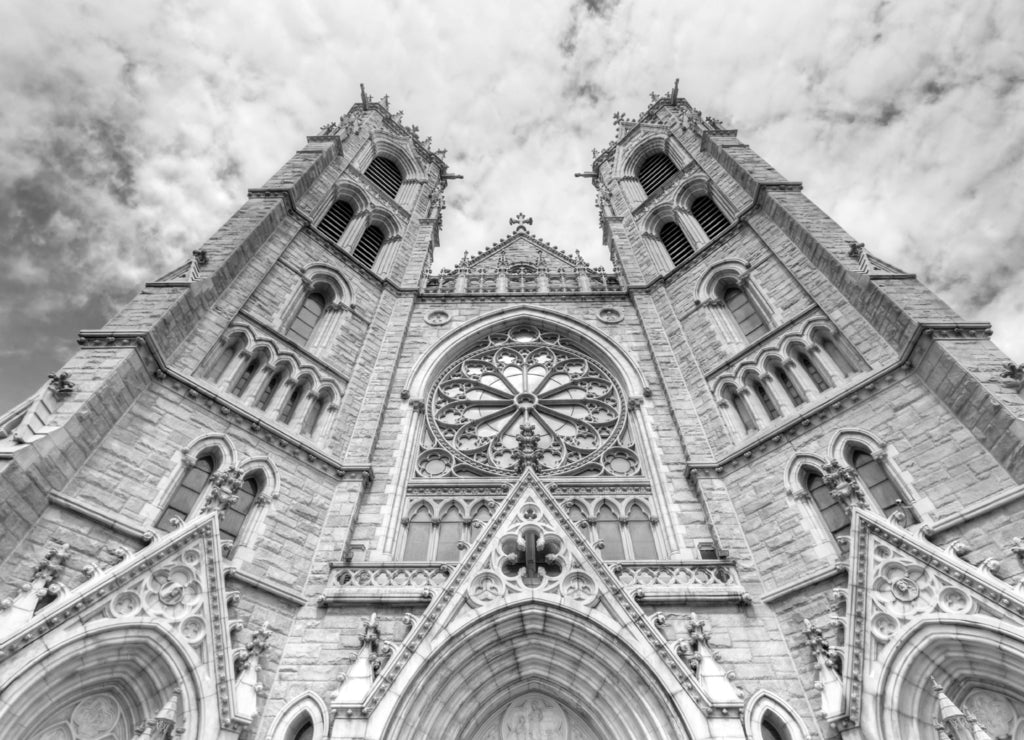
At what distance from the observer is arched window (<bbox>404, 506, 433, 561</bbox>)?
9.66 metres

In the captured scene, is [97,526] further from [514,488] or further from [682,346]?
[682,346]

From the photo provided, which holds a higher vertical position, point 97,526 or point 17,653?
point 97,526

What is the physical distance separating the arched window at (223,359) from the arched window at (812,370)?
35.6 ft

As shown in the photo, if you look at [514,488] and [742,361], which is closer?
[514,488]

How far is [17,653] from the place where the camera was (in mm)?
5938

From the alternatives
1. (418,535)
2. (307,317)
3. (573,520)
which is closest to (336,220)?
(307,317)

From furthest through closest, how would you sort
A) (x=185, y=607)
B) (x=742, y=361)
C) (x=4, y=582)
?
(x=742, y=361) < (x=185, y=607) < (x=4, y=582)

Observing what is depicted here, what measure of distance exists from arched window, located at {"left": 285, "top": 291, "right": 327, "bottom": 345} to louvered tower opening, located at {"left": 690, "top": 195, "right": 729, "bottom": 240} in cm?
1056

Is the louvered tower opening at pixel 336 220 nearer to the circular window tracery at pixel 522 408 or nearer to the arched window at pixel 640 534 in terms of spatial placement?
the circular window tracery at pixel 522 408

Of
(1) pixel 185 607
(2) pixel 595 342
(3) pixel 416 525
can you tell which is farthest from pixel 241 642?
(2) pixel 595 342

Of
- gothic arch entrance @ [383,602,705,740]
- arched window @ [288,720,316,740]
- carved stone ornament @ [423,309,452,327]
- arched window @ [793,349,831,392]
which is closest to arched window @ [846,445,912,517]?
arched window @ [793,349,831,392]

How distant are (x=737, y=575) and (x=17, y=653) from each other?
342 inches

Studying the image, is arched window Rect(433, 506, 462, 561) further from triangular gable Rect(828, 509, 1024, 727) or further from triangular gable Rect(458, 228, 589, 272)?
triangular gable Rect(458, 228, 589, 272)

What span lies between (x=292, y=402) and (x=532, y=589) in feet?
21.1
